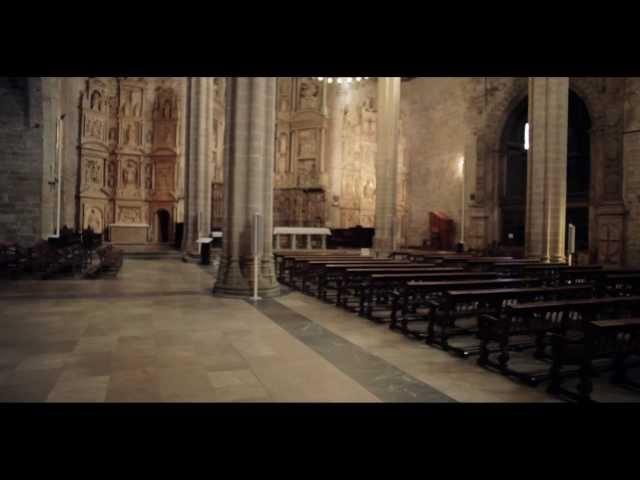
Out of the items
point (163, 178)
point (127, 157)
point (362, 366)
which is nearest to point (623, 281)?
point (362, 366)

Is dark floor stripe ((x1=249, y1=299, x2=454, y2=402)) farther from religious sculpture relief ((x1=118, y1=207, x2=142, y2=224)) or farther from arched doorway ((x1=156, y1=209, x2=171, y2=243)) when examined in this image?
arched doorway ((x1=156, y1=209, x2=171, y2=243))

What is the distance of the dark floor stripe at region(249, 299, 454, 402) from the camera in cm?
446

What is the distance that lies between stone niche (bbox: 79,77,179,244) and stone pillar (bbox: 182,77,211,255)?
584cm

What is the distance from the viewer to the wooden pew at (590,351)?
4.48 m

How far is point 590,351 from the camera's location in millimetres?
4484

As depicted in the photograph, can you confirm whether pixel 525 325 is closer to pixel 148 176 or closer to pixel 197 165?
pixel 197 165

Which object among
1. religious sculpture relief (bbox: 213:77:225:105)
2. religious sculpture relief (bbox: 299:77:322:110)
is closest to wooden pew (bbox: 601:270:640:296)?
religious sculpture relief (bbox: 299:77:322:110)

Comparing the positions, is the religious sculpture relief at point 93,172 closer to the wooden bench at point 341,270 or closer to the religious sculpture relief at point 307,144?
the religious sculpture relief at point 307,144

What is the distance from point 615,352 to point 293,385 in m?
3.31
